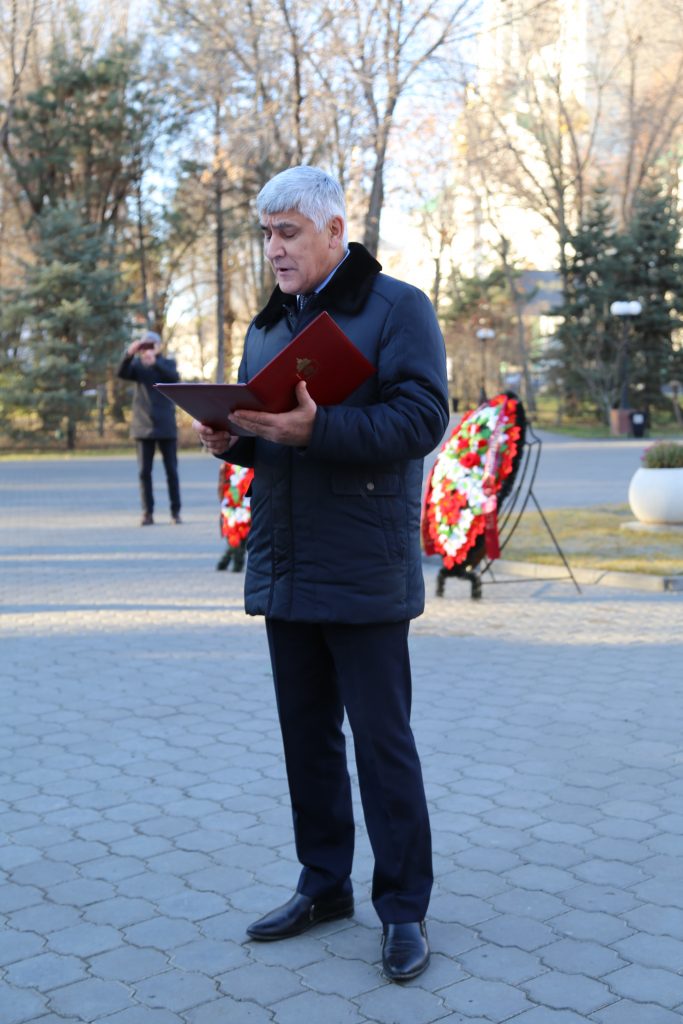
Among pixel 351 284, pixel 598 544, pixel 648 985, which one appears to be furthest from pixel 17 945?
pixel 598 544

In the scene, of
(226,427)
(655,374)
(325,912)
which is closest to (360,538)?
(226,427)

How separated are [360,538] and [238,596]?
6.65 m

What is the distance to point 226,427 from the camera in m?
3.47

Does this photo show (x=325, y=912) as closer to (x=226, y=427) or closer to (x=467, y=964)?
(x=467, y=964)

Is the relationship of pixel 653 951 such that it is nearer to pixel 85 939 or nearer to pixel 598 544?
pixel 85 939

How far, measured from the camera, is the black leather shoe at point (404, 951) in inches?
137

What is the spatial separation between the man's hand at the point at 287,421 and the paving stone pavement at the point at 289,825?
4.57ft

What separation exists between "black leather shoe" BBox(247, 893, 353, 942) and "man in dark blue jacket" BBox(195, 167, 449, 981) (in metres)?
0.29

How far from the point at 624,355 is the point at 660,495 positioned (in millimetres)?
24000

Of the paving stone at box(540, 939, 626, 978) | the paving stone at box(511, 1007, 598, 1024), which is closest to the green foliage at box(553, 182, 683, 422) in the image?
the paving stone at box(540, 939, 626, 978)

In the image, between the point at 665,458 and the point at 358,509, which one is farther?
the point at 665,458

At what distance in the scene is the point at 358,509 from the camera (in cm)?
349

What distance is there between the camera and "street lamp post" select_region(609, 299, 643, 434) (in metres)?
34.3

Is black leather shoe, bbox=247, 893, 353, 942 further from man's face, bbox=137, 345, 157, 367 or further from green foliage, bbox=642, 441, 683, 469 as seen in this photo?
man's face, bbox=137, 345, 157, 367
